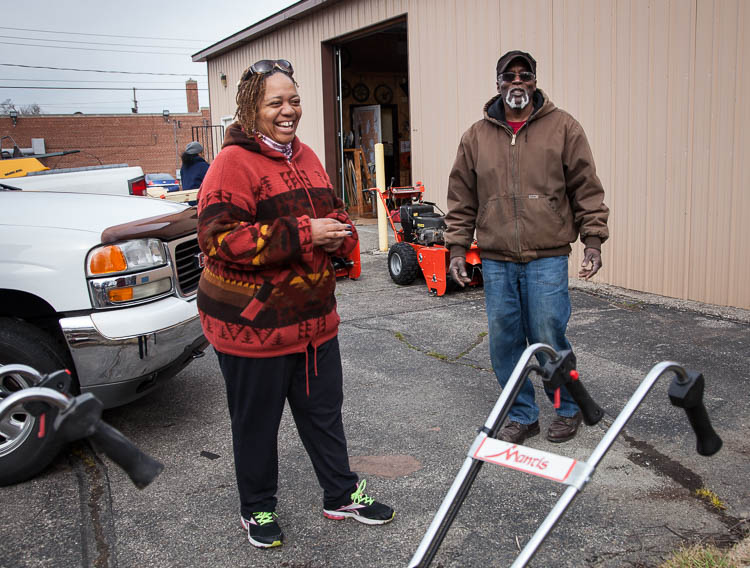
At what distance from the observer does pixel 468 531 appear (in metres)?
2.99

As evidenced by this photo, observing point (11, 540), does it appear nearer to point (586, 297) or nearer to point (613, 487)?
point (613, 487)

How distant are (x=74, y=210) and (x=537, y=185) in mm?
2411

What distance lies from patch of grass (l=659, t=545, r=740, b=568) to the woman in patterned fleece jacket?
53.2 inches

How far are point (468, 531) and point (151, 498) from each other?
1.52 meters

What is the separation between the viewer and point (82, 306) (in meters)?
3.48

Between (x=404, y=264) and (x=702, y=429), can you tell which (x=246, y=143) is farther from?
(x=404, y=264)

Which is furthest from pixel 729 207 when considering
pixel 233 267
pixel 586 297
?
pixel 233 267

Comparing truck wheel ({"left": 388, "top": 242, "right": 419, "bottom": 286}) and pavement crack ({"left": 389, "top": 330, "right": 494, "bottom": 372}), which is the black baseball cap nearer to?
pavement crack ({"left": 389, "top": 330, "right": 494, "bottom": 372})

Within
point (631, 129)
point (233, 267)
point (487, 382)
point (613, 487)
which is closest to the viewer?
point (233, 267)

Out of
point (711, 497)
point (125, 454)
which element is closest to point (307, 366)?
point (125, 454)

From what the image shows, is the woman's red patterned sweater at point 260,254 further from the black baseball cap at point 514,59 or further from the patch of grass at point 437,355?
the patch of grass at point 437,355

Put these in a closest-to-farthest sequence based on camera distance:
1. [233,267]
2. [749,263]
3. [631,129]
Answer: [233,267] < [749,263] < [631,129]

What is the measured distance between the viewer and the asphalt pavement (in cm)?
288

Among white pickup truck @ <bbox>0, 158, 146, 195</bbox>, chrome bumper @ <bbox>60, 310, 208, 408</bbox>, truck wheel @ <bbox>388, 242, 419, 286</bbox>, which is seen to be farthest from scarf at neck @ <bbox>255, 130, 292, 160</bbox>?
truck wheel @ <bbox>388, 242, 419, 286</bbox>
